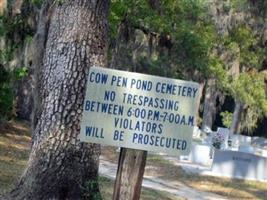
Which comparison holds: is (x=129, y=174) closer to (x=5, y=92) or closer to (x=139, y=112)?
(x=139, y=112)

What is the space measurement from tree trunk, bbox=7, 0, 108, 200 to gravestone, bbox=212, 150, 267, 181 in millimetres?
10791

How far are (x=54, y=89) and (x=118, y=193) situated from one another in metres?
2.68

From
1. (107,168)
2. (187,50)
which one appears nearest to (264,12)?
(187,50)

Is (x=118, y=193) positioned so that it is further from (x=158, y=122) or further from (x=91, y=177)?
(x=91, y=177)

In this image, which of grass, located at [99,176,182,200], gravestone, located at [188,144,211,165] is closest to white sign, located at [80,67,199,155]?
grass, located at [99,176,182,200]

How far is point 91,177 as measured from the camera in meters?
8.16

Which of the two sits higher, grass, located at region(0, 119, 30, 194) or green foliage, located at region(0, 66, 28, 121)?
green foliage, located at region(0, 66, 28, 121)

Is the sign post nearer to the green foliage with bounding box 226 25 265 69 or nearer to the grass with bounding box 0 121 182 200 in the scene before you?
the grass with bounding box 0 121 182 200

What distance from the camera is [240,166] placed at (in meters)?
18.4

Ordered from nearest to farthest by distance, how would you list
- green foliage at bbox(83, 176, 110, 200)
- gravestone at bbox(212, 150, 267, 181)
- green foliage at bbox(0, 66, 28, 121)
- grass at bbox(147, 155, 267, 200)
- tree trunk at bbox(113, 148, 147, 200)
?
tree trunk at bbox(113, 148, 147, 200) < green foliage at bbox(83, 176, 110, 200) < grass at bbox(147, 155, 267, 200) < green foliage at bbox(0, 66, 28, 121) < gravestone at bbox(212, 150, 267, 181)

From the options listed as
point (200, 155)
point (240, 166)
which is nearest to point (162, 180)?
point (240, 166)

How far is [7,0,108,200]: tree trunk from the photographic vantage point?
309 inches

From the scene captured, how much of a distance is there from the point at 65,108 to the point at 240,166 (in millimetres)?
11380

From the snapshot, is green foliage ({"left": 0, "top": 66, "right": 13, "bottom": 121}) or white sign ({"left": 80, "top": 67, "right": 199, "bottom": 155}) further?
green foliage ({"left": 0, "top": 66, "right": 13, "bottom": 121})
